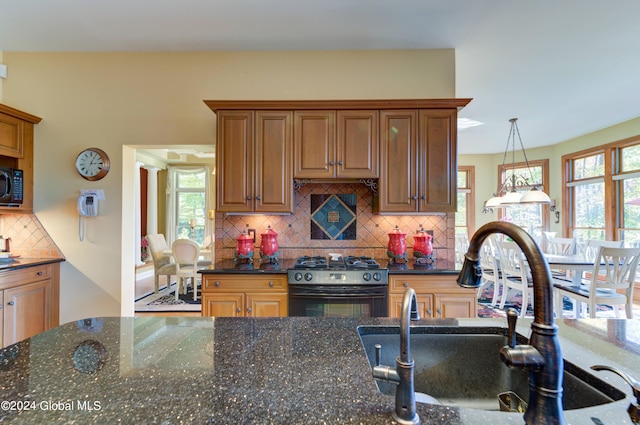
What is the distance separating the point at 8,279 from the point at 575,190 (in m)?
8.47

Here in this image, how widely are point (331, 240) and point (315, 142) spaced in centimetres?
102

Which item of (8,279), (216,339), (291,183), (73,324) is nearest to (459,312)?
(291,183)

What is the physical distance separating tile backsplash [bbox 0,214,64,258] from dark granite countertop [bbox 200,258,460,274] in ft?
5.66

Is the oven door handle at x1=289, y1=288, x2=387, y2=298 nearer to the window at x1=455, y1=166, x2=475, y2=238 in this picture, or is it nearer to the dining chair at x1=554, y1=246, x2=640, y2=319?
the dining chair at x1=554, y1=246, x2=640, y2=319

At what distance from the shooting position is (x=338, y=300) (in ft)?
7.37

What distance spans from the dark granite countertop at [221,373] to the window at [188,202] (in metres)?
5.90

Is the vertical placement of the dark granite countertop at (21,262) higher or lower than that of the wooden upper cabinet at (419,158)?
lower

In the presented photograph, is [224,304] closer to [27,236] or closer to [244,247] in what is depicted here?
[244,247]

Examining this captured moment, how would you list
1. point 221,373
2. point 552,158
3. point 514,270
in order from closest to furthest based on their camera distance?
point 221,373
point 514,270
point 552,158

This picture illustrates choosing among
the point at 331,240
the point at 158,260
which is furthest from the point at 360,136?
the point at 158,260

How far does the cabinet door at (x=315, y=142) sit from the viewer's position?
259 centimetres

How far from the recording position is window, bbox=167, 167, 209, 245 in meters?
6.71

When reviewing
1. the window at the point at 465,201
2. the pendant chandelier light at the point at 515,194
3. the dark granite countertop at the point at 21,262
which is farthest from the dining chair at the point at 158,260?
the window at the point at 465,201

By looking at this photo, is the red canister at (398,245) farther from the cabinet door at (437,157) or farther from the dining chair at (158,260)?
the dining chair at (158,260)
